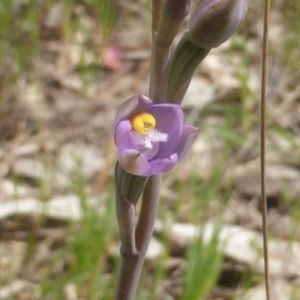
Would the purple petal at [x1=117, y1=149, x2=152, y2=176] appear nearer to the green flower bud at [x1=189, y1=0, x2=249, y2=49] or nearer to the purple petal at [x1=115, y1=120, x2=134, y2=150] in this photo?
A: the purple petal at [x1=115, y1=120, x2=134, y2=150]

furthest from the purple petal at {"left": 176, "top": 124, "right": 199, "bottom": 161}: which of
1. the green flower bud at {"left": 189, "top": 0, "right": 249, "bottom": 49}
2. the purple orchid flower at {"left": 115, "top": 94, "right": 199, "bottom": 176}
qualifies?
the green flower bud at {"left": 189, "top": 0, "right": 249, "bottom": 49}

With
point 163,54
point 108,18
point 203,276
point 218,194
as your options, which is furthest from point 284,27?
point 163,54

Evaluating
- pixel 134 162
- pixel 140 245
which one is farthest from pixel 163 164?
pixel 140 245

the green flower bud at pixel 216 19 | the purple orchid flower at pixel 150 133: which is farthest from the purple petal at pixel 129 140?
the green flower bud at pixel 216 19

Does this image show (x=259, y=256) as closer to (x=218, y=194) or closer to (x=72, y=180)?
(x=218, y=194)

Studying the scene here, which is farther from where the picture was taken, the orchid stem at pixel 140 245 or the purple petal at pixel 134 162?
the orchid stem at pixel 140 245

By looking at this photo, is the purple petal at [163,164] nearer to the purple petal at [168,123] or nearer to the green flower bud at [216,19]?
the purple petal at [168,123]
